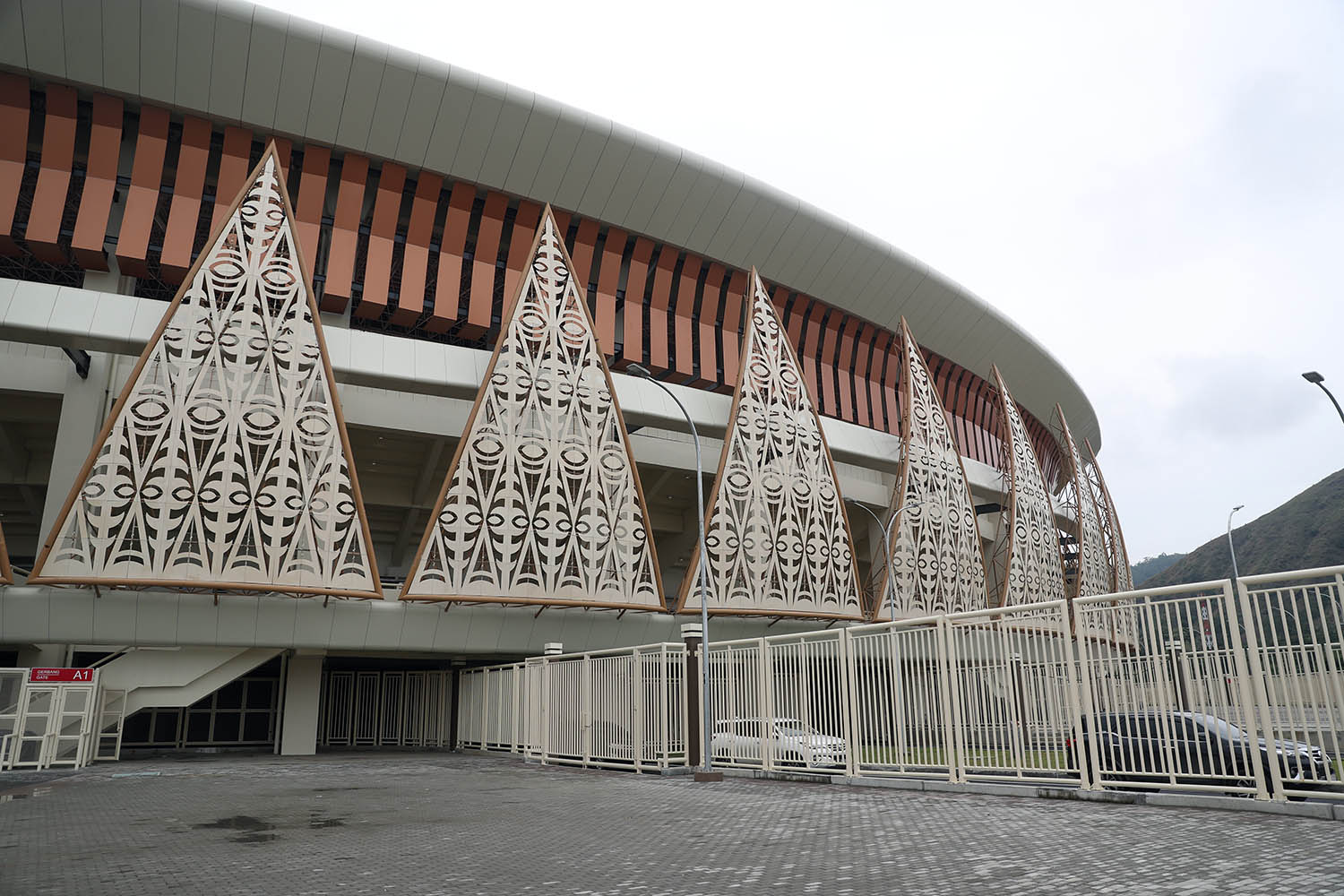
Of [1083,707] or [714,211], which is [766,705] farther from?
[714,211]

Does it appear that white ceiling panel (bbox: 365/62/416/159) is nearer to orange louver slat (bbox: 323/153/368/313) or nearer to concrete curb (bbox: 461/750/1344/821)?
orange louver slat (bbox: 323/153/368/313)

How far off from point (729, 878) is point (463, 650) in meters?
19.6

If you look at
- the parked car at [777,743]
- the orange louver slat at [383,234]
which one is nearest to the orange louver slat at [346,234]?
the orange louver slat at [383,234]

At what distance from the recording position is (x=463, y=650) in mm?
24469

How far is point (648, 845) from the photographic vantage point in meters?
7.54

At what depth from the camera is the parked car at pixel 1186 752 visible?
8.11 metres

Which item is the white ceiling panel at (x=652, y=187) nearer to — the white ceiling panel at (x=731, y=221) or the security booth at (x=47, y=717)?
the white ceiling panel at (x=731, y=221)

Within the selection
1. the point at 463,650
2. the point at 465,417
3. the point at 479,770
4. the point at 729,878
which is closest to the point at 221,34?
the point at 465,417

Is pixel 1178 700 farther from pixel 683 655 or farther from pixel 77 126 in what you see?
pixel 77 126

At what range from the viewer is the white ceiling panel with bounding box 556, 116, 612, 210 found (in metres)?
28.4

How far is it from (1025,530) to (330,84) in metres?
28.6

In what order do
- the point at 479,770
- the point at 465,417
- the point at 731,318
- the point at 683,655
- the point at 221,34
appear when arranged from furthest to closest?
the point at 731,318, the point at 465,417, the point at 221,34, the point at 479,770, the point at 683,655

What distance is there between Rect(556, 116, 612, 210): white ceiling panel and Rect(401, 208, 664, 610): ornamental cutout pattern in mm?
3424

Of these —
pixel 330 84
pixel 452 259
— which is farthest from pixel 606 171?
pixel 330 84
